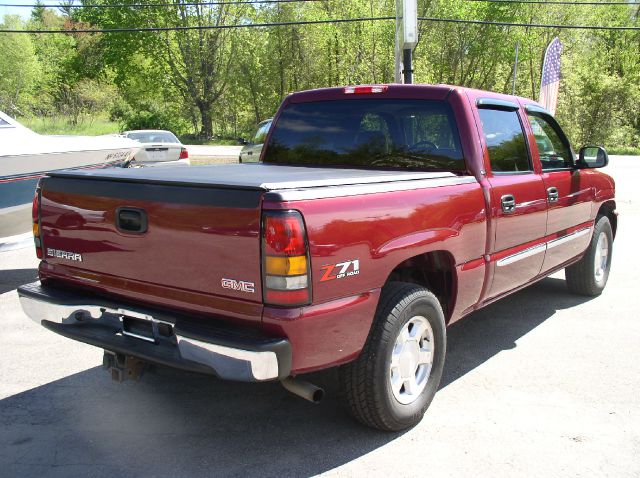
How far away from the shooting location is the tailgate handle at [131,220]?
299cm

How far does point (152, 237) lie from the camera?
2.97 meters

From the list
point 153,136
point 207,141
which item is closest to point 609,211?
point 153,136

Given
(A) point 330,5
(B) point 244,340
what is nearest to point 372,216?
(B) point 244,340

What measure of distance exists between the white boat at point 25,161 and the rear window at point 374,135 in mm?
3249

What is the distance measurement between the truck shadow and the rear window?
1.54m

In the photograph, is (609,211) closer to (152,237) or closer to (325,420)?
(325,420)

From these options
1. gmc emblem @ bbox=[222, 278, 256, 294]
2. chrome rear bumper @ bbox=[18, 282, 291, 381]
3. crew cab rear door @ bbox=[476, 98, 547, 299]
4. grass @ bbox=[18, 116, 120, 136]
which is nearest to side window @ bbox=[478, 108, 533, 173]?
crew cab rear door @ bbox=[476, 98, 547, 299]

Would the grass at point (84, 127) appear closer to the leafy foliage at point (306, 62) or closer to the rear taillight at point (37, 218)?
the leafy foliage at point (306, 62)

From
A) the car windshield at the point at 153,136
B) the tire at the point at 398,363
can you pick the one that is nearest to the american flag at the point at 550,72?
the car windshield at the point at 153,136

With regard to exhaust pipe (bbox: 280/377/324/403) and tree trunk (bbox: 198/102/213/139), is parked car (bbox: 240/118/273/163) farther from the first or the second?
tree trunk (bbox: 198/102/213/139)

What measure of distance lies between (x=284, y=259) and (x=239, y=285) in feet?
0.88

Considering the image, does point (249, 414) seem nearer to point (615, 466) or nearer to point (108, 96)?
point (615, 466)

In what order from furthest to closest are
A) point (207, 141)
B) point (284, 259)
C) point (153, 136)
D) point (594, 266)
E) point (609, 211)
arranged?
point (207, 141), point (153, 136), point (609, 211), point (594, 266), point (284, 259)

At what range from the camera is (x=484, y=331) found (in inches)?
204
